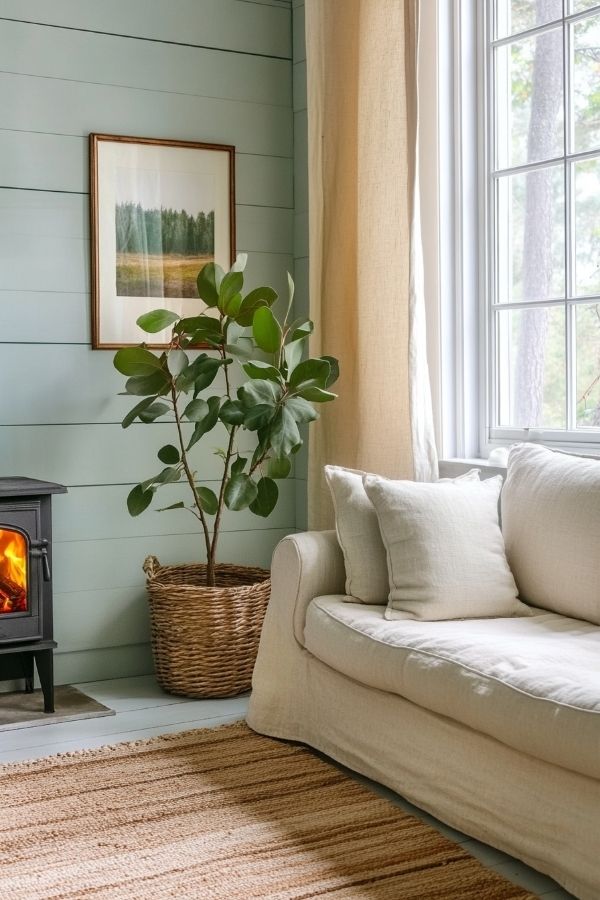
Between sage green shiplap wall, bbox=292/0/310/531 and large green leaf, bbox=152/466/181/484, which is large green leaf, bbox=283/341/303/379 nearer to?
large green leaf, bbox=152/466/181/484

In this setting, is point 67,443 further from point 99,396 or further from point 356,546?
point 356,546

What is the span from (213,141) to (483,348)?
4.21 feet

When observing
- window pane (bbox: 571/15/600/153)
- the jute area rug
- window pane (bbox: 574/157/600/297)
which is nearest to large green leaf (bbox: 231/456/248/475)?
the jute area rug

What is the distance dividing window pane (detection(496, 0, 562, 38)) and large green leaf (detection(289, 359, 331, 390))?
3.91ft

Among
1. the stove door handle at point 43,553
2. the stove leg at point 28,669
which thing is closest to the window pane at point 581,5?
the stove door handle at point 43,553

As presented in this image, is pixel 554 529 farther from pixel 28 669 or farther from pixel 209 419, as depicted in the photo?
pixel 28 669

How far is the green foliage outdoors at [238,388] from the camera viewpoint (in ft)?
11.1

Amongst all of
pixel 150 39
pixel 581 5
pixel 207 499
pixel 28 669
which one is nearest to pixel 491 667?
pixel 207 499

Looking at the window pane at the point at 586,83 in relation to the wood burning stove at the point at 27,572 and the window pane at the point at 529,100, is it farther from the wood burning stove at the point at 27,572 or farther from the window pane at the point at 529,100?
the wood burning stove at the point at 27,572

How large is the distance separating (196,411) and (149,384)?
0.59 ft

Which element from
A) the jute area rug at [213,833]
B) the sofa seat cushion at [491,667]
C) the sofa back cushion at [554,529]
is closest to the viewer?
the sofa seat cushion at [491,667]

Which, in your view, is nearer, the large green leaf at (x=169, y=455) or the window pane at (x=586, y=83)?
the window pane at (x=586, y=83)

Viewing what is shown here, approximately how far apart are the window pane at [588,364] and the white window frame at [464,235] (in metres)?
0.34

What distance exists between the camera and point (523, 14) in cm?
342
